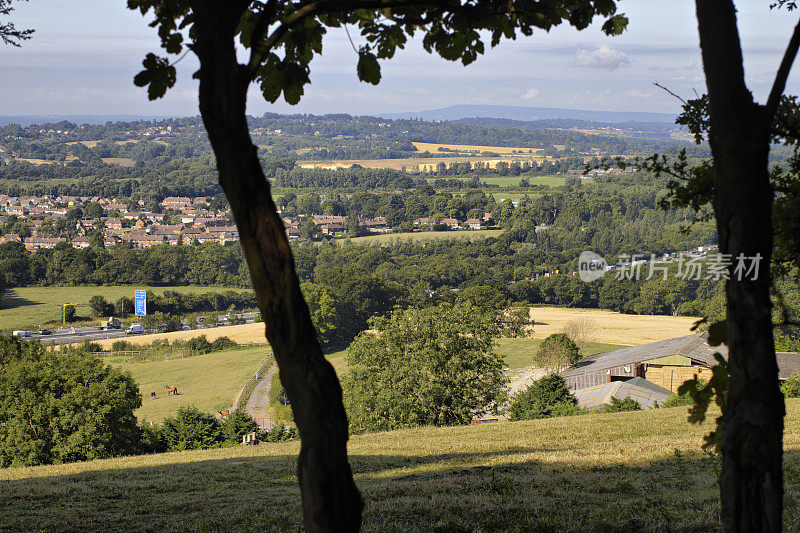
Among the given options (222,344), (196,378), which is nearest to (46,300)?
(222,344)

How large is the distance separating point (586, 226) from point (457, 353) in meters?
106

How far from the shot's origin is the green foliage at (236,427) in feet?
87.1

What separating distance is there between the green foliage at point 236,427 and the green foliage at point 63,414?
3.40m

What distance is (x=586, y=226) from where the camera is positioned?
121875 mm

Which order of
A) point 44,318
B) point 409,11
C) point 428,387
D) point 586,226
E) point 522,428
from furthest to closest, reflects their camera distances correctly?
point 586,226, point 44,318, point 428,387, point 522,428, point 409,11

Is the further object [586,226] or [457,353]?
[586,226]

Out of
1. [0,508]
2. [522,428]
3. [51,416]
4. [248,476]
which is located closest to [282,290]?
[0,508]

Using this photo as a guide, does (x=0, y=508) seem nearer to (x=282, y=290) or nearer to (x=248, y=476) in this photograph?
(x=248, y=476)

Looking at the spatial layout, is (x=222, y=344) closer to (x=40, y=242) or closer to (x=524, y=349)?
(x=524, y=349)

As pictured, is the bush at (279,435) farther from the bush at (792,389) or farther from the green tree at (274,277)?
the green tree at (274,277)

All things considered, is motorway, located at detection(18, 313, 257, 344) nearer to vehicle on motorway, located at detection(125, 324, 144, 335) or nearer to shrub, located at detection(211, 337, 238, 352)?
vehicle on motorway, located at detection(125, 324, 144, 335)

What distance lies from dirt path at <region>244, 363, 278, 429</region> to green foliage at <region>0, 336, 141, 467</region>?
11.6 meters

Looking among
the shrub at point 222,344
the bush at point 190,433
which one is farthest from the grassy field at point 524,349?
the bush at point 190,433

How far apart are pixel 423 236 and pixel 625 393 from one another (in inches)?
3960
